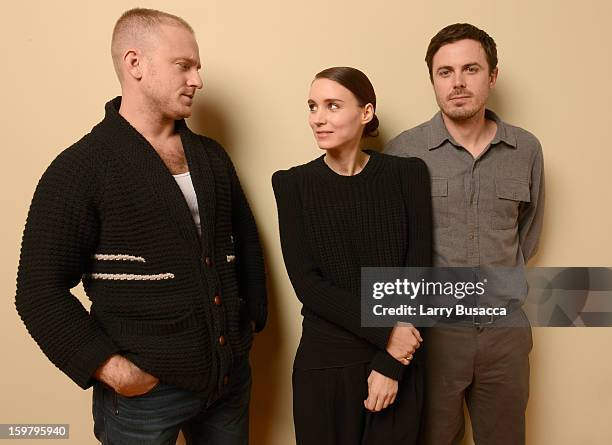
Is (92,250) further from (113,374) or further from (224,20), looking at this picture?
(224,20)

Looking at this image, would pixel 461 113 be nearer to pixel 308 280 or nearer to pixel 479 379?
pixel 308 280

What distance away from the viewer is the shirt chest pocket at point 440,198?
1.54m

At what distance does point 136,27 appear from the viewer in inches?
52.3

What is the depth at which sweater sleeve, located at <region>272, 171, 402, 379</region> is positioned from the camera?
4.55ft

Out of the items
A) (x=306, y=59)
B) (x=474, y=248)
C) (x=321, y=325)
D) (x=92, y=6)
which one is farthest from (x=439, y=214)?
(x=92, y=6)

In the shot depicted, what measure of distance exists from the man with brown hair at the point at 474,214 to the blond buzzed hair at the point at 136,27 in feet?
2.35

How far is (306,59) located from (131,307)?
0.89 metres

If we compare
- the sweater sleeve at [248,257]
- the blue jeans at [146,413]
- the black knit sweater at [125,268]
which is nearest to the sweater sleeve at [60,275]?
the black knit sweater at [125,268]

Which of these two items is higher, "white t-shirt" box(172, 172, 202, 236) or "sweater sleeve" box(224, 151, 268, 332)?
"white t-shirt" box(172, 172, 202, 236)

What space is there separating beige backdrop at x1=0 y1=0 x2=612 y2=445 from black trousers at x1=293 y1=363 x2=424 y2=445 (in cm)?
36

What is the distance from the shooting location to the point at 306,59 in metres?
1.68

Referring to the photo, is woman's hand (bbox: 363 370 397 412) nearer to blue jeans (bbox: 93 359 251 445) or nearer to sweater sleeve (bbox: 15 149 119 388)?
blue jeans (bbox: 93 359 251 445)

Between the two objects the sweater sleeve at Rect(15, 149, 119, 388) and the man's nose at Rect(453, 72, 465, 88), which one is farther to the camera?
the man's nose at Rect(453, 72, 465, 88)

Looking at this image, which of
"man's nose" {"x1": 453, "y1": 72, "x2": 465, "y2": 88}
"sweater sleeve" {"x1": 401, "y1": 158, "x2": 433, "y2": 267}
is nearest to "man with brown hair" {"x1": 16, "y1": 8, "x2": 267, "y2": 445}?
"sweater sleeve" {"x1": 401, "y1": 158, "x2": 433, "y2": 267}
